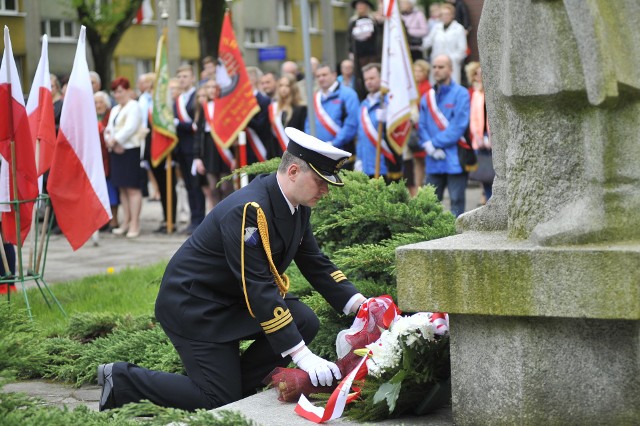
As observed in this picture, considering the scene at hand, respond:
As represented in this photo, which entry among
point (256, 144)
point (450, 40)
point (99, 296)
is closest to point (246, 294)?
point (99, 296)

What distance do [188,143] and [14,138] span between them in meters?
6.87

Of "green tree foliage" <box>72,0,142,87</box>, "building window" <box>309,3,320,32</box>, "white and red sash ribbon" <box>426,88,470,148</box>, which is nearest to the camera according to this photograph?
"white and red sash ribbon" <box>426,88,470,148</box>

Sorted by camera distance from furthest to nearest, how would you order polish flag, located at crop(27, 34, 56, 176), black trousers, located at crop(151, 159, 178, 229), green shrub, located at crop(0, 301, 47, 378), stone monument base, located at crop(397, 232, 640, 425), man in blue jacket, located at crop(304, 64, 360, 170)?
1. black trousers, located at crop(151, 159, 178, 229)
2. man in blue jacket, located at crop(304, 64, 360, 170)
3. polish flag, located at crop(27, 34, 56, 176)
4. green shrub, located at crop(0, 301, 47, 378)
5. stone monument base, located at crop(397, 232, 640, 425)

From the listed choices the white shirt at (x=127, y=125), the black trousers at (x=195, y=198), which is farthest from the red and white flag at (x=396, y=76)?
the white shirt at (x=127, y=125)

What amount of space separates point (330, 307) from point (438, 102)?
7.00 m

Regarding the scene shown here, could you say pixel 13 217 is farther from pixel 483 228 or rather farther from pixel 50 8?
pixel 50 8

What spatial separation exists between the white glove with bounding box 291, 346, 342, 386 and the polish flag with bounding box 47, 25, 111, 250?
4402mm

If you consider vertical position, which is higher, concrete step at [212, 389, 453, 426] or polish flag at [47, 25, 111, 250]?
polish flag at [47, 25, 111, 250]

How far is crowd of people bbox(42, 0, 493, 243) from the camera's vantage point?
13023 millimetres

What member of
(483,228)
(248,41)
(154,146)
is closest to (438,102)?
(154,146)

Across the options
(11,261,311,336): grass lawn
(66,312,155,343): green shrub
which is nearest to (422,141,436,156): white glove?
(11,261,311,336): grass lawn

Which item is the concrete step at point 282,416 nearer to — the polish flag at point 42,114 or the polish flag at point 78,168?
the polish flag at point 78,168

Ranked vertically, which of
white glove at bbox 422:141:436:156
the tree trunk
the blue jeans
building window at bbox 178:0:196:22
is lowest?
the blue jeans

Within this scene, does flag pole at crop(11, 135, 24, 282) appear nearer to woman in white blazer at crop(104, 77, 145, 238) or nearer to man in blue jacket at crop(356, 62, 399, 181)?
man in blue jacket at crop(356, 62, 399, 181)
